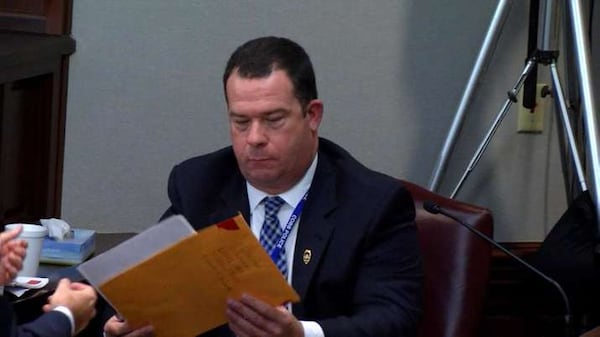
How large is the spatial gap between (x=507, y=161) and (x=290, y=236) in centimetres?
153

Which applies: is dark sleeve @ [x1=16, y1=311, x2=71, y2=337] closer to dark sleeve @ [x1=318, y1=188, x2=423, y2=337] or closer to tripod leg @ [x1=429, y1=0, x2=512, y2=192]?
dark sleeve @ [x1=318, y1=188, x2=423, y2=337]

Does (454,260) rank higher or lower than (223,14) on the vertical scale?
lower

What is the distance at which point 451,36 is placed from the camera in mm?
3402

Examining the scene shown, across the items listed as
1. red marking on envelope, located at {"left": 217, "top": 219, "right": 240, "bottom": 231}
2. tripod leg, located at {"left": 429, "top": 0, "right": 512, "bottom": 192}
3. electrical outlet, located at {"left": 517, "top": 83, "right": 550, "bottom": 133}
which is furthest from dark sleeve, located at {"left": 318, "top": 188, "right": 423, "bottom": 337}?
electrical outlet, located at {"left": 517, "top": 83, "right": 550, "bottom": 133}

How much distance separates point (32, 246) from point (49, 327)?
0.48 m

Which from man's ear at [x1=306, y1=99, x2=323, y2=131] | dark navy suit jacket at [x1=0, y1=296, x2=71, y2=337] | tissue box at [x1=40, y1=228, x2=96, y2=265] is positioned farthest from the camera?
tissue box at [x1=40, y1=228, x2=96, y2=265]

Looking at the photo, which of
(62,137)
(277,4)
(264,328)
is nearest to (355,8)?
(277,4)

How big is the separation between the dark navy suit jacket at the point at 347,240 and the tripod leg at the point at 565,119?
2.85 feet

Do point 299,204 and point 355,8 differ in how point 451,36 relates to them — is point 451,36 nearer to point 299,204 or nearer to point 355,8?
point 355,8

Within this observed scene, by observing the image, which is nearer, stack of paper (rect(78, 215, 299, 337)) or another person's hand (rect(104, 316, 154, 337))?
stack of paper (rect(78, 215, 299, 337))

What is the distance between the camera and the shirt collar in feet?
7.07

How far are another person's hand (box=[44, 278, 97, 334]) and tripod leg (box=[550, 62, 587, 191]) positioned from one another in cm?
147

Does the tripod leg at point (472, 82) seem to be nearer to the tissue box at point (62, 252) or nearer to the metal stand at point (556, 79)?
the metal stand at point (556, 79)

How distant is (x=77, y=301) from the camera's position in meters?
1.86
